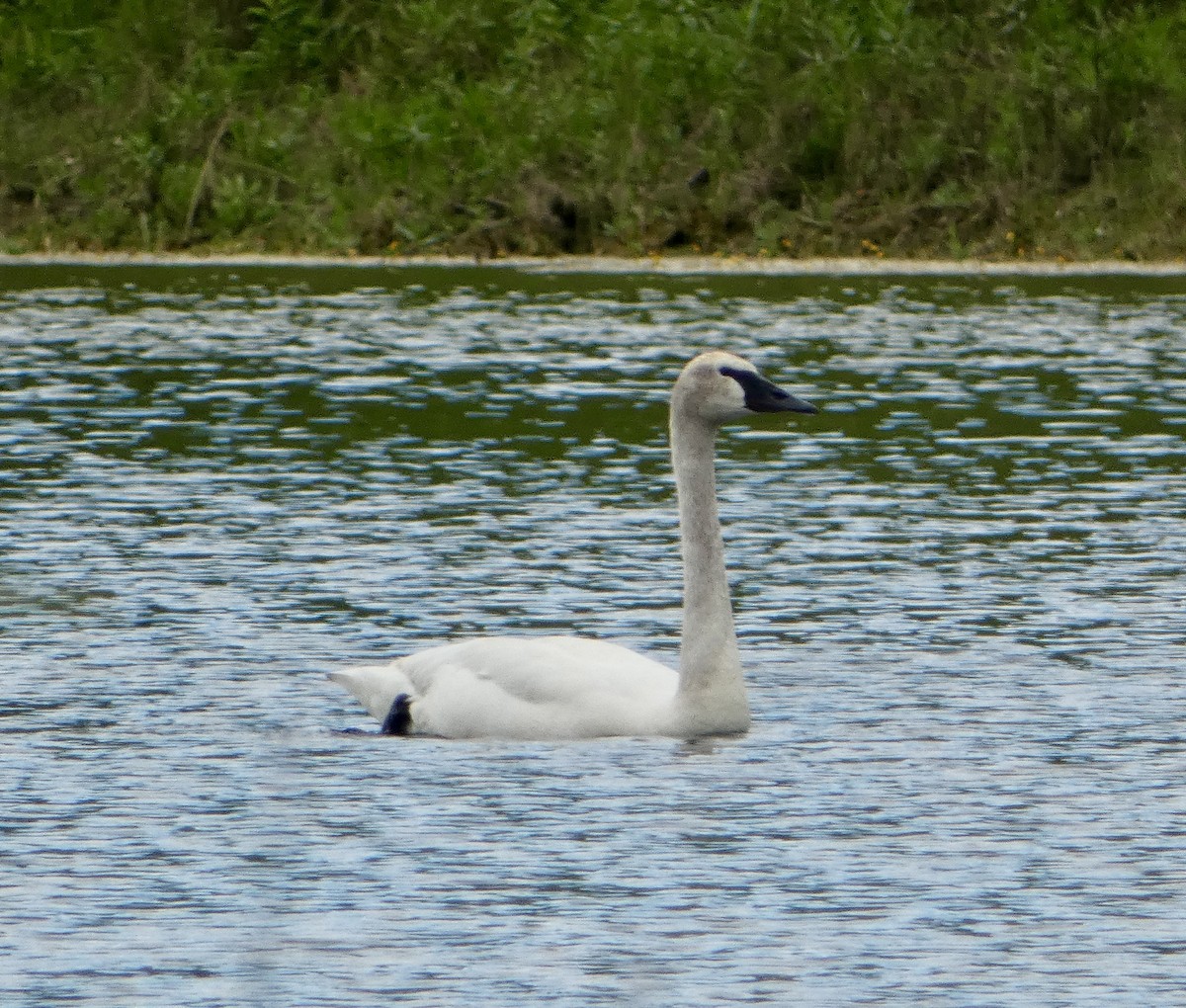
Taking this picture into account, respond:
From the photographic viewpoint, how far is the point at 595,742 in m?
9.39

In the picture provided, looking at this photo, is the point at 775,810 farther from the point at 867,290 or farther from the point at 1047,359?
the point at 867,290

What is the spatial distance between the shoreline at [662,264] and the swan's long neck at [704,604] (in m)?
22.8

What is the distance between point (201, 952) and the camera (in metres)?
6.77

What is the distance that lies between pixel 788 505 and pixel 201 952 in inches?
361

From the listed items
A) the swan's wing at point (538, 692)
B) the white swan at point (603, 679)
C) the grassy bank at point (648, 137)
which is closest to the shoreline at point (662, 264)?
the grassy bank at point (648, 137)

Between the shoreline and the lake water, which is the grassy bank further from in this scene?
the lake water

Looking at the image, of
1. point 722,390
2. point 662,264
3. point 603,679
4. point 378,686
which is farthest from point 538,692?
point 662,264

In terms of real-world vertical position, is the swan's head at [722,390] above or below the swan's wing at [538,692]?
above

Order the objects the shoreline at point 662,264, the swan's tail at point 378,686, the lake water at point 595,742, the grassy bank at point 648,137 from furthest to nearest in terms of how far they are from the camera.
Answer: the grassy bank at point 648,137, the shoreline at point 662,264, the swan's tail at point 378,686, the lake water at point 595,742

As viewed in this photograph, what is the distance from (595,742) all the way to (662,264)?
25.6 meters

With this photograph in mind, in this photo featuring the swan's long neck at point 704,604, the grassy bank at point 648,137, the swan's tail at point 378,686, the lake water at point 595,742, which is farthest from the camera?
the grassy bank at point 648,137

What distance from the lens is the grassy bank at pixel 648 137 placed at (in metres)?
34.8

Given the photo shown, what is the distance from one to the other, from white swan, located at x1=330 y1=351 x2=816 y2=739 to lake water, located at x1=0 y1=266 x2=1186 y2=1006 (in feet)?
0.40

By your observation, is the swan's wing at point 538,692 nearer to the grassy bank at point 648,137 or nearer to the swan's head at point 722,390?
the swan's head at point 722,390
